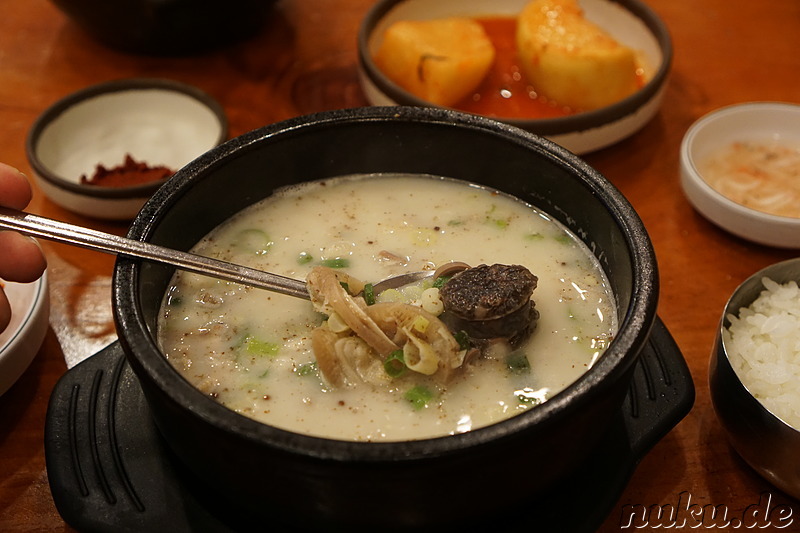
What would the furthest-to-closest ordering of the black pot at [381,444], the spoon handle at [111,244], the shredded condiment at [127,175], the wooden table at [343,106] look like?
the shredded condiment at [127,175], the wooden table at [343,106], the spoon handle at [111,244], the black pot at [381,444]

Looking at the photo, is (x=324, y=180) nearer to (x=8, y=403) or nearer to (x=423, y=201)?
(x=423, y=201)

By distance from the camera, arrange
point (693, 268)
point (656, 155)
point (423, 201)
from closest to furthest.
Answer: point (423, 201) → point (693, 268) → point (656, 155)

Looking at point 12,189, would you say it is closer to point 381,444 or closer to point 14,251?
point 14,251

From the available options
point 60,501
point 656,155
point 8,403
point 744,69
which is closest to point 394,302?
point 60,501

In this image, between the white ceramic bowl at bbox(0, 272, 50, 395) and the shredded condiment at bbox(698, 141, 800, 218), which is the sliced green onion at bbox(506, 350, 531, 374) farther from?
the shredded condiment at bbox(698, 141, 800, 218)

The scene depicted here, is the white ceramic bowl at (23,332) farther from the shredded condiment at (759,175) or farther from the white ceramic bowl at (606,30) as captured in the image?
the shredded condiment at (759,175)

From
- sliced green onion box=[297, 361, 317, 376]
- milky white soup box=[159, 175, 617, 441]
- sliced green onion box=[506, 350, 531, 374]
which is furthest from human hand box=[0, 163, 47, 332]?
sliced green onion box=[506, 350, 531, 374]

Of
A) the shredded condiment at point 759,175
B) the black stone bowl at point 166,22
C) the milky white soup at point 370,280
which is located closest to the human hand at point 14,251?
the milky white soup at point 370,280
